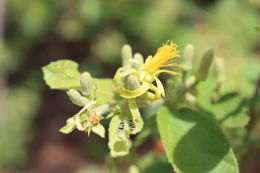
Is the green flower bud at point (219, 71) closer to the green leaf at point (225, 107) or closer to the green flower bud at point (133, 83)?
the green leaf at point (225, 107)

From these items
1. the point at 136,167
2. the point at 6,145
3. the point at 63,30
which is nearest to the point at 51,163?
the point at 6,145

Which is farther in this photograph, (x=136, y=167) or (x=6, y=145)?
(x=6, y=145)

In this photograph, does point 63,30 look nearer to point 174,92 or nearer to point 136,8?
point 136,8

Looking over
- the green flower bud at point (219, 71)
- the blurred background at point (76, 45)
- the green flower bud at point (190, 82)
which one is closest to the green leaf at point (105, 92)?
the green flower bud at point (190, 82)

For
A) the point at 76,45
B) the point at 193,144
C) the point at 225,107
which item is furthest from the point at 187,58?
the point at 76,45

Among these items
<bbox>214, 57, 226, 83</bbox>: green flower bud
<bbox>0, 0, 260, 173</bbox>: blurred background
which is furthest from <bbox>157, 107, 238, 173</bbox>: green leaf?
<bbox>0, 0, 260, 173</bbox>: blurred background

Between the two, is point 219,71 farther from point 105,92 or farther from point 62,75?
point 62,75
